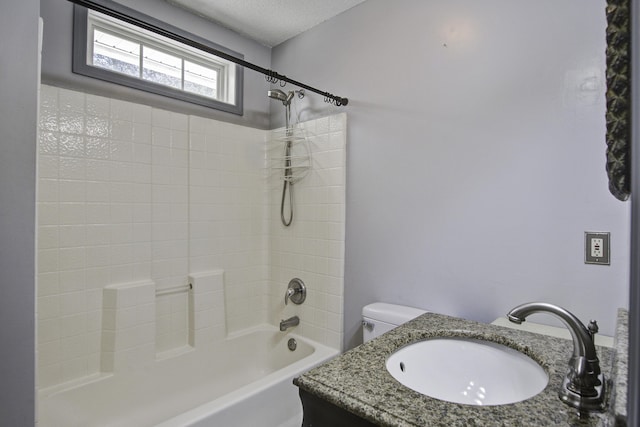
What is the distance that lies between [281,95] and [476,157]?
1300mm

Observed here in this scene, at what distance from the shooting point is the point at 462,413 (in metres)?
0.74

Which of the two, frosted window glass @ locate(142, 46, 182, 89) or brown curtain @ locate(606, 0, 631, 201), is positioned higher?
frosted window glass @ locate(142, 46, 182, 89)

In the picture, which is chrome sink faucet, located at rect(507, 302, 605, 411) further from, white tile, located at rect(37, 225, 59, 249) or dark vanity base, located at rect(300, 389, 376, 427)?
white tile, located at rect(37, 225, 59, 249)

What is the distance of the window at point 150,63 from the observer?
1.82 metres

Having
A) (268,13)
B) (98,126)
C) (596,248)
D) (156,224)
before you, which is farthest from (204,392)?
(268,13)

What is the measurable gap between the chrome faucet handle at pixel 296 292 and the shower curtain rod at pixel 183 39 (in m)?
1.21

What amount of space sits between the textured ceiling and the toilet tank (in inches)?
70.7

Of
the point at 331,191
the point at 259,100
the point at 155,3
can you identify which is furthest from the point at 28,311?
the point at 259,100

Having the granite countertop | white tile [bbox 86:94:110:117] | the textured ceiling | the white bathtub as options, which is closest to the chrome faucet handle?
the white bathtub

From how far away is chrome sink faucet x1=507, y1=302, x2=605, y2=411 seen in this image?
0.76 meters

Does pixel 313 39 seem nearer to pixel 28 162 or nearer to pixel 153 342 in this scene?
pixel 28 162

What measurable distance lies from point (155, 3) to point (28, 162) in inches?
62.1

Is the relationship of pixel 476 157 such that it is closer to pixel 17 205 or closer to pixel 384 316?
pixel 384 316

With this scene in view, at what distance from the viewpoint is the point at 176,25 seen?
2.11 meters
